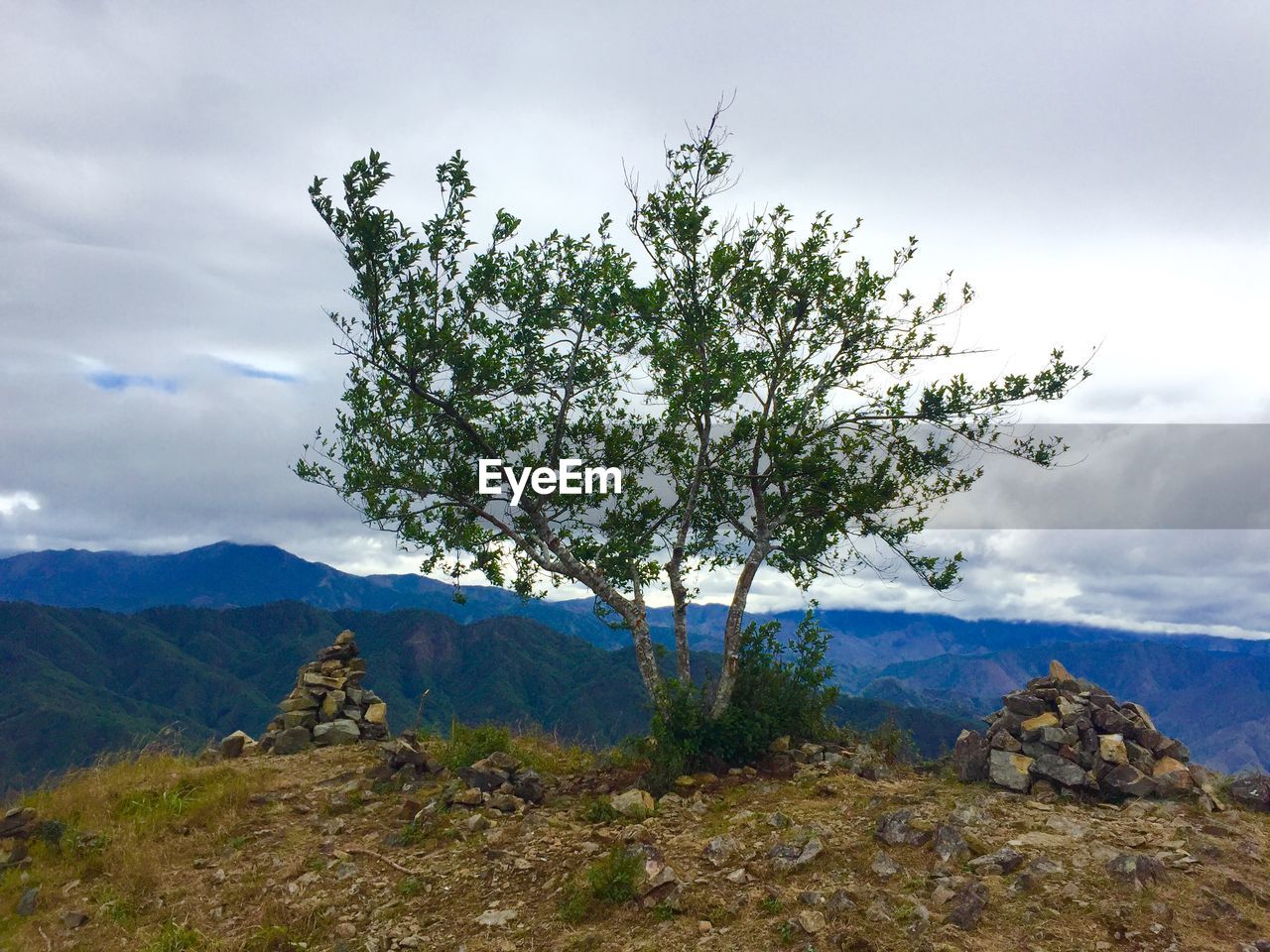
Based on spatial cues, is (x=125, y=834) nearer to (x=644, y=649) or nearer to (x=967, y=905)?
(x=644, y=649)

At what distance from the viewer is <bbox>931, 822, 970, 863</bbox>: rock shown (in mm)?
10359

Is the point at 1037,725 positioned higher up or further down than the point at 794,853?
higher up

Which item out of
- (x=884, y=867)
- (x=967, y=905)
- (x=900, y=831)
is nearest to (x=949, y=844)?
(x=900, y=831)

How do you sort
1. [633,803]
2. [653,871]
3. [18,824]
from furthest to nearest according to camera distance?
1. [18,824]
2. [633,803]
3. [653,871]

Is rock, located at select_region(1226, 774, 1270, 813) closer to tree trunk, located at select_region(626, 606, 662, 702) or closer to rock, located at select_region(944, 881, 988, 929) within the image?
rock, located at select_region(944, 881, 988, 929)

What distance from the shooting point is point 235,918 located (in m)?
11.4

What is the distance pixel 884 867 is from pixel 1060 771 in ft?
16.9

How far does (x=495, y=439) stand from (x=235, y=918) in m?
10.5

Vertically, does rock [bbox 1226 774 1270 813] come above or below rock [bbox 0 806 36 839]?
above

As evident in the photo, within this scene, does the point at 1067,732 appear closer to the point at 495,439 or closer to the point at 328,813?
the point at 495,439

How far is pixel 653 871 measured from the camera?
1067 centimetres

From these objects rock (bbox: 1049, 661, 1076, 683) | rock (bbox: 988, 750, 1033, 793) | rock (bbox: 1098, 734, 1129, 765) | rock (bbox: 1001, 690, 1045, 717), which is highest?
rock (bbox: 1049, 661, 1076, 683)

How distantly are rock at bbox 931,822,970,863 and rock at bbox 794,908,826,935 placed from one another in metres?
2.25

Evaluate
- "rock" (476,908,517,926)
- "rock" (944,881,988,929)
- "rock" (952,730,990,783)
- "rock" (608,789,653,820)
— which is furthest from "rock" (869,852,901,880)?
"rock" (476,908,517,926)
